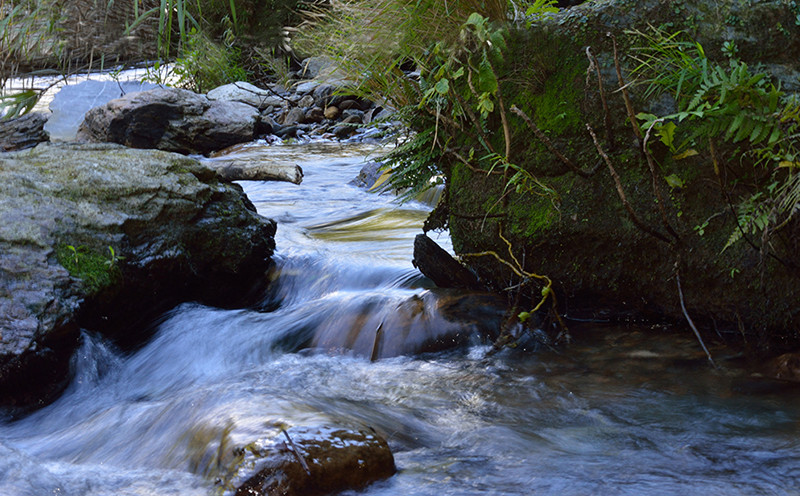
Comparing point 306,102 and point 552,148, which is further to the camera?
point 306,102

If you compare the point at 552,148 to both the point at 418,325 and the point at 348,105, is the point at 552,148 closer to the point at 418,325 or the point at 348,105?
A: the point at 418,325

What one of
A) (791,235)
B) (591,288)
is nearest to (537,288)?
(591,288)

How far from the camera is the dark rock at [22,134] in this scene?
1073cm

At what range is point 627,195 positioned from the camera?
3.31 m

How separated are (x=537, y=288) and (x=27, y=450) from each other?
8.41 ft

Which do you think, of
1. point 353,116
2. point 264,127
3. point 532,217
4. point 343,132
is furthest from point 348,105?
point 532,217

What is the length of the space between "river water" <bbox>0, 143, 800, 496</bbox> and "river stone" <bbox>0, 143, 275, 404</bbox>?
194 millimetres

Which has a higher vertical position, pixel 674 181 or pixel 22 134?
pixel 674 181

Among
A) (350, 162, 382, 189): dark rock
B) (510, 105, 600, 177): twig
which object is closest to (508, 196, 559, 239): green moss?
(510, 105, 600, 177): twig

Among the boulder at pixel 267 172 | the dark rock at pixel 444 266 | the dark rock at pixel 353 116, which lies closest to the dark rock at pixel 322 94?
the dark rock at pixel 353 116

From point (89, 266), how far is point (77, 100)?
13.6m

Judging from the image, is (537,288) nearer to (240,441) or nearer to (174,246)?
(240,441)

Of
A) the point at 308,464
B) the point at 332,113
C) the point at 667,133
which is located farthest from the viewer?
the point at 332,113

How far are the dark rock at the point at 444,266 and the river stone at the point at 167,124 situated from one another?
918 centimetres
